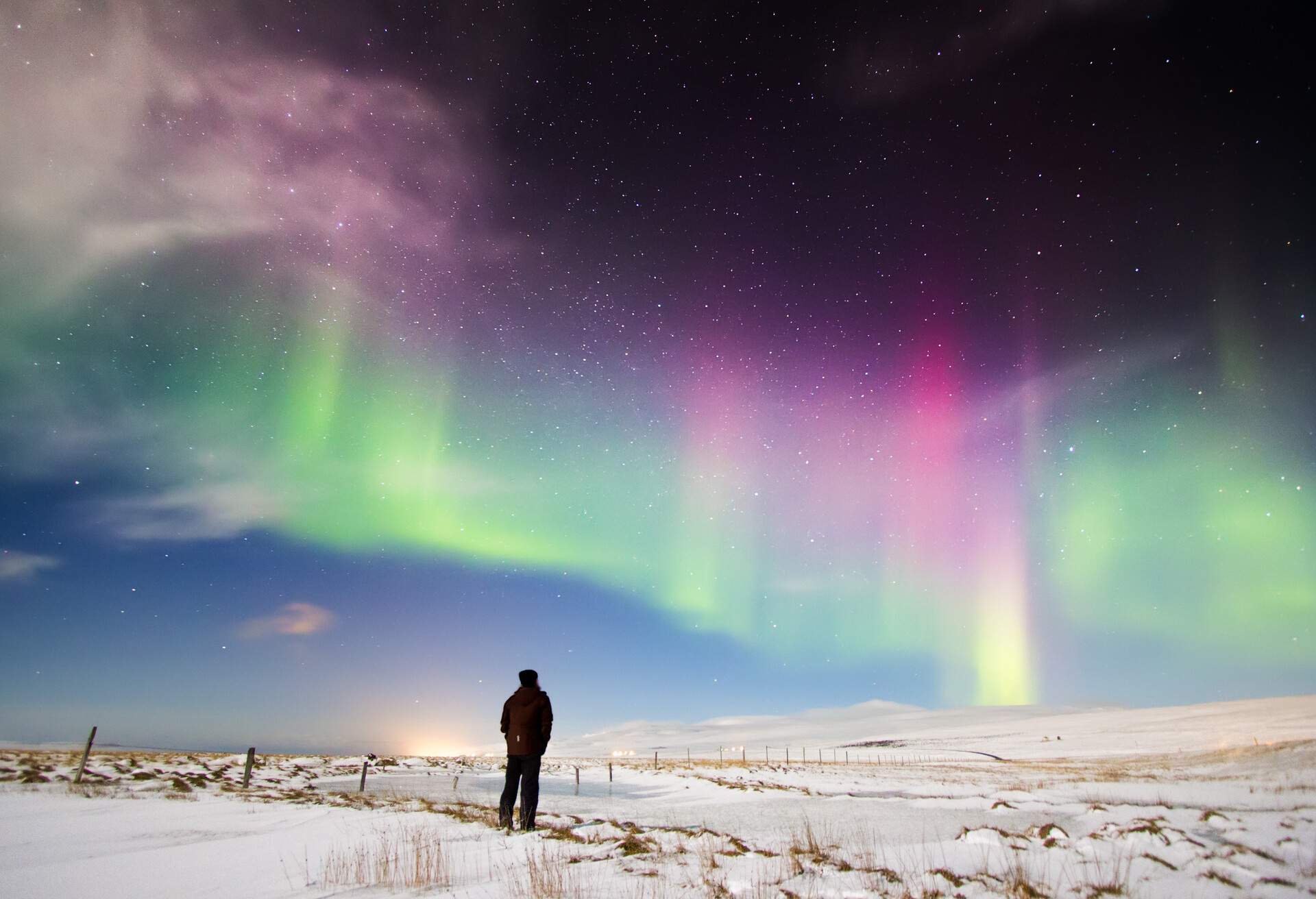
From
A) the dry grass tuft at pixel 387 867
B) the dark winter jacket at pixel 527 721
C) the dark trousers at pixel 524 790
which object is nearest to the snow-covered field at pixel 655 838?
the dry grass tuft at pixel 387 867

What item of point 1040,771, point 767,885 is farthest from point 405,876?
point 1040,771

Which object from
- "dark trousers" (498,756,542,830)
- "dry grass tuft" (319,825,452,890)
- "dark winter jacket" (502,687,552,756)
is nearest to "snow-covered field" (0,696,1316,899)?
"dry grass tuft" (319,825,452,890)

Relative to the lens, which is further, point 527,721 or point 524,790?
point 527,721

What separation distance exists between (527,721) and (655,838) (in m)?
2.57

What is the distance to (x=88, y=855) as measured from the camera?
8008mm

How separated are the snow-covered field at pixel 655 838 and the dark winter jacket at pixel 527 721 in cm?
116

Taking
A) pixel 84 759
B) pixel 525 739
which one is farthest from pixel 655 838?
pixel 84 759

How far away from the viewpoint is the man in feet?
31.6

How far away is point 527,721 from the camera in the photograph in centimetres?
1007

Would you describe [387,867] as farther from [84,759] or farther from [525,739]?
[84,759]

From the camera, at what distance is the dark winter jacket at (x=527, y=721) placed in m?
9.91

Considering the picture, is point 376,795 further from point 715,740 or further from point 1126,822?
point 715,740

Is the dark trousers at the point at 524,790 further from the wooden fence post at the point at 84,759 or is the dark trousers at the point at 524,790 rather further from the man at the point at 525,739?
the wooden fence post at the point at 84,759

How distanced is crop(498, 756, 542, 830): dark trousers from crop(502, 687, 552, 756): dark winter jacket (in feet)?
0.45
